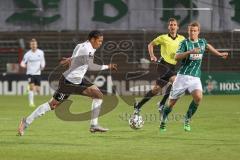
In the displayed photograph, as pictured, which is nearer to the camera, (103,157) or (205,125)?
(103,157)

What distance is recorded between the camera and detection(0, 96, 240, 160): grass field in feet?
40.3

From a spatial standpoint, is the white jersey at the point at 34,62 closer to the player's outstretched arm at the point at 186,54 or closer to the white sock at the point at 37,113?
the white sock at the point at 37,113

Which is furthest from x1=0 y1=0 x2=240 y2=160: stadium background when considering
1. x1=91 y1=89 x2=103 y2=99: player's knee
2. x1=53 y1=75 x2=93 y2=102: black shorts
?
x1=53 y1=75 x2=93 y2=102: black shorts

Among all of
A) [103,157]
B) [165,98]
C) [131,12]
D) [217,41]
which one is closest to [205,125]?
[165,98]

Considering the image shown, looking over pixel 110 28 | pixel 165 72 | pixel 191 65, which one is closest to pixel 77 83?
pixel 191 65

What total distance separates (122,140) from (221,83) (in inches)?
800

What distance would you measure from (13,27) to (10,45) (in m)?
2.27

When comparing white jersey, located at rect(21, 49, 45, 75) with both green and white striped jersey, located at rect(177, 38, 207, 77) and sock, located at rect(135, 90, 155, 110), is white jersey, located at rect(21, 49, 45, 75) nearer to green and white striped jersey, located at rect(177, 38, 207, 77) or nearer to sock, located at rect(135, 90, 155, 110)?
sock, located at rect(135, 90, 155, 110)

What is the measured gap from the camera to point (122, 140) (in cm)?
1454

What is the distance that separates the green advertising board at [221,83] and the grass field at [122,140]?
37.8ft

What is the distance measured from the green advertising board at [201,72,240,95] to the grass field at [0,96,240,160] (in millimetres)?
11520

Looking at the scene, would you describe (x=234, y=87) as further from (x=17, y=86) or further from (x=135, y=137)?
(x=135, y=137)

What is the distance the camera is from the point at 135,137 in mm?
15133

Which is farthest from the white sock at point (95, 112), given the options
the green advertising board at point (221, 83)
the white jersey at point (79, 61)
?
the green advertising board at point (221, 83)
